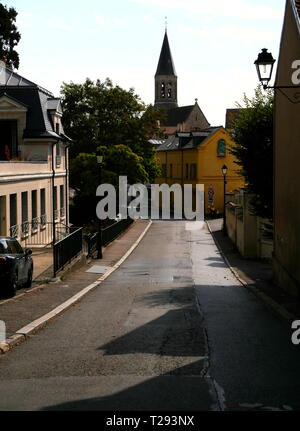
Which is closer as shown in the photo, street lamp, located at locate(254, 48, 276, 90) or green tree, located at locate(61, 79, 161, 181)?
street lamp, located at locate(254, 48, 276, 90)

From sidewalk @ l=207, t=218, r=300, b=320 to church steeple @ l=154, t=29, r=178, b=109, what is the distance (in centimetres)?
9196

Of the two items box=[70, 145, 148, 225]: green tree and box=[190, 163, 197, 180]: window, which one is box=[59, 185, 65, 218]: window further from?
box=[190, 163, 197, 180]: window

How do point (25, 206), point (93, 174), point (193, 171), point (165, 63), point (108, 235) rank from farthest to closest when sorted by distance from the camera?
point (165, 63)
point (193, 171)
point (93, 174)
point (108, 235)
point (25, 206)

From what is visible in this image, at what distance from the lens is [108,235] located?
3672 cm

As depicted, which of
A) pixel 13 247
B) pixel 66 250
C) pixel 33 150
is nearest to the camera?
pixel 13 247

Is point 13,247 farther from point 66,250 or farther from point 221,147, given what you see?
point 221,147

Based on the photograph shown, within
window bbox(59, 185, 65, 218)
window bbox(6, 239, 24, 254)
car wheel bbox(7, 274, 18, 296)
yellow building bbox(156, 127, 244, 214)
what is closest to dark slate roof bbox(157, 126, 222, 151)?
yellow building bbox(156, 127, 244, 214)

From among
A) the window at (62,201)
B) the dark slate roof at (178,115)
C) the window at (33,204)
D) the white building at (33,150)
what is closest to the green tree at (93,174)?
→ the window at (62,201)

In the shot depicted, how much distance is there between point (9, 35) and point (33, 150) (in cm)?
2640

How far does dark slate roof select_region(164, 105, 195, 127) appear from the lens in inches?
4995

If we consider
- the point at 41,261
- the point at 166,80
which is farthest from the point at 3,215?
the point at 166,80

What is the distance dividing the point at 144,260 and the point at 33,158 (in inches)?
307

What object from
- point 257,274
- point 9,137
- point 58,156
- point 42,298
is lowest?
point 257,274
